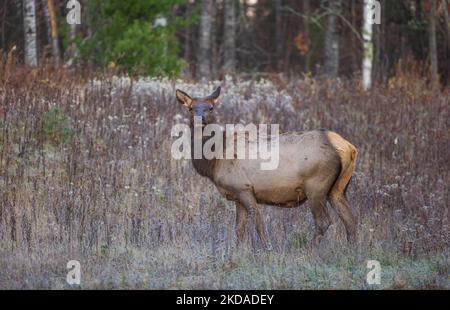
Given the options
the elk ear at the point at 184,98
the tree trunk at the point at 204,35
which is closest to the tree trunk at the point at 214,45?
the tree trunk at the point at 204,35

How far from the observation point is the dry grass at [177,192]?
8555mm

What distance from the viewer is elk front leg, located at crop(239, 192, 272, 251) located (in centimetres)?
938

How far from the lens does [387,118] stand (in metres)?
15.1

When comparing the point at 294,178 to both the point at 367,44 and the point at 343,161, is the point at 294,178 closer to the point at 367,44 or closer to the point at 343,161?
the point at 343,161

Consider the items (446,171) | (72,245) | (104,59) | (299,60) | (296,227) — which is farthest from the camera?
(299,60)

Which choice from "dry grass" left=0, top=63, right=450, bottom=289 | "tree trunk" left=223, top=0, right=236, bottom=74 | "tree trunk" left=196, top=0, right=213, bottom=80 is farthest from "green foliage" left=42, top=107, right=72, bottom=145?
"tree trunk" left=223, top=0, right=236, bottom=74

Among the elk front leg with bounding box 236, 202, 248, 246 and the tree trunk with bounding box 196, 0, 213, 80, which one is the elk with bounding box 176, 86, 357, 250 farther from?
the tree trunk with bounding box 196, 0, 213, 80

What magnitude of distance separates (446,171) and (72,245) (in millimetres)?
6293

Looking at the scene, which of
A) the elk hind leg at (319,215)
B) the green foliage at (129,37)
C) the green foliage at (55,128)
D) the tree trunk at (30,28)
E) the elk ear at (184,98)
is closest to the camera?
the elk hind leg at (319,215)

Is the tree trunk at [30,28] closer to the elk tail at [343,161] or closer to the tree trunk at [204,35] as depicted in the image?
the tree trunk at [204,35]

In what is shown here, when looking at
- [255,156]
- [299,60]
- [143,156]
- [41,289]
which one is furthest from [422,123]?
[299,60]

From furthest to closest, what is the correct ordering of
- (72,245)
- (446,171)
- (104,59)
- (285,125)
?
1. (104,59)
2. (285,125)
3. (446,171)
4. (72,245)
